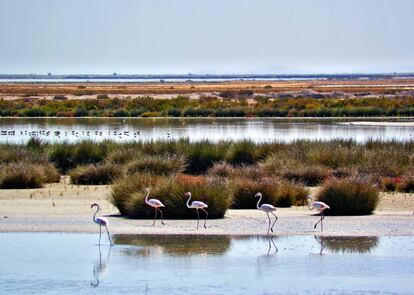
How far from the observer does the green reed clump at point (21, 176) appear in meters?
24.8

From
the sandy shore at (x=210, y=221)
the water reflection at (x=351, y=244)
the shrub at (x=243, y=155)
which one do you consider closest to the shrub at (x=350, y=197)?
the sandy shore at (x=210, y=221)

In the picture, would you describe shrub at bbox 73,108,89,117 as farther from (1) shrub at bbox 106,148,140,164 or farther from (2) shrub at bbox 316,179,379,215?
(2) shrub at bbox 316,179,379,215

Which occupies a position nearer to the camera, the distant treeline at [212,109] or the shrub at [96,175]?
the shrub at [96,175]

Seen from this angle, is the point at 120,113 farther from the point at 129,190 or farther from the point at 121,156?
the point at 129,190

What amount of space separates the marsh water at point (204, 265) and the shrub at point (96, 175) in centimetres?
842

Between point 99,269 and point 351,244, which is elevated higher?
point 99,269

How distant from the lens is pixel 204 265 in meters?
14.8

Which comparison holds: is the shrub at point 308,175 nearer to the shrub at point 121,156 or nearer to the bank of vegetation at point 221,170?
the bank of vegetation at point 221,170

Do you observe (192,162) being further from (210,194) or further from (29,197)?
(210,194)

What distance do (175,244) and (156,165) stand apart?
30.6ft

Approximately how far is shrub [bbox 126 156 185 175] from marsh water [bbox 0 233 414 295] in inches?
317

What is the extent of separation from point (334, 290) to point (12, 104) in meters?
77.6

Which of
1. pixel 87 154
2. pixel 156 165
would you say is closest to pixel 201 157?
pixel 156 165

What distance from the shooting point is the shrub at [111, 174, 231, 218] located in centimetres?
1923
